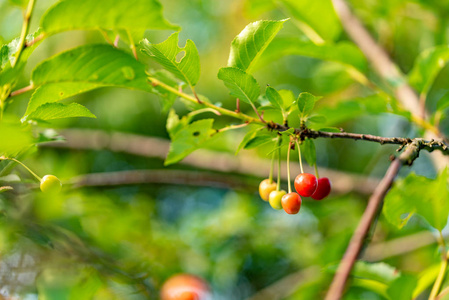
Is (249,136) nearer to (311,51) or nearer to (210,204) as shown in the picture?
(311,51)

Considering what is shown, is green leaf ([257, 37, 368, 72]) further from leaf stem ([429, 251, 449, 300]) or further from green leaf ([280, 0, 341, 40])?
leaf stem ([429, 251, 449, 300])

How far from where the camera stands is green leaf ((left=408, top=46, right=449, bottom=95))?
1337 mm

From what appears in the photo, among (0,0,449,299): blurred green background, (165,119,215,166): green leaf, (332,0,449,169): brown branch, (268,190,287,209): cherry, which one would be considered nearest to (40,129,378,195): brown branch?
(0,0,449,299): blurred green background

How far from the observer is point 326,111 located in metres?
1.36

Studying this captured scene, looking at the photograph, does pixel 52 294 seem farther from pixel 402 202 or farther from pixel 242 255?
pixel 242 255

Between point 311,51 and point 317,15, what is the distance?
0.27m

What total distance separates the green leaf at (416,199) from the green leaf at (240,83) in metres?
0.39

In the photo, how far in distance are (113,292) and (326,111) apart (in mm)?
889

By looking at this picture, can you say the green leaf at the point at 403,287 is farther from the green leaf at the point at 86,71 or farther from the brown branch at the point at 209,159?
the brown branch at the point at 209,159

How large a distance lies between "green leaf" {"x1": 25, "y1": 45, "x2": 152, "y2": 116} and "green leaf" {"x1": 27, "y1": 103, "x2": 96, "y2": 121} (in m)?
0.03

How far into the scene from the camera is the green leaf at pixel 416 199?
3.11 ft

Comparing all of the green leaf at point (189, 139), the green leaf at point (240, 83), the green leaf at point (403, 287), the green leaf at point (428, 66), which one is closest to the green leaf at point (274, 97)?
the green leaf at point (240, 83)

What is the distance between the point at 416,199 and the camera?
965 mm

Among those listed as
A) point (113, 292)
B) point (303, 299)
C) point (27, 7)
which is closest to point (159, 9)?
point (27, 7)
